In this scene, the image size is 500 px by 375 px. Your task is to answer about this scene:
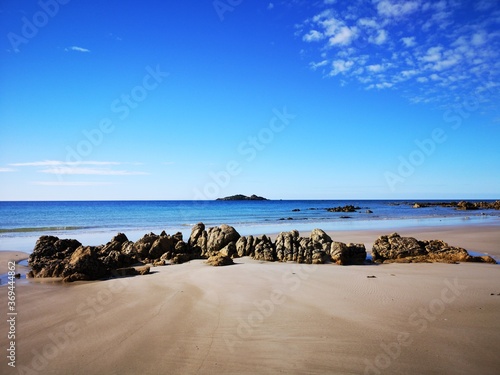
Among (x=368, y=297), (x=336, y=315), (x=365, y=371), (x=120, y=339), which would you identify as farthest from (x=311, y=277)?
(x=120, y=339)

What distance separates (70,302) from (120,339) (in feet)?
9.32

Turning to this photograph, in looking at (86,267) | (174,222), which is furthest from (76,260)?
(174,222)

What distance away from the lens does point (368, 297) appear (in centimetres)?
729

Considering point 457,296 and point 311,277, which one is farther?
point 311,277

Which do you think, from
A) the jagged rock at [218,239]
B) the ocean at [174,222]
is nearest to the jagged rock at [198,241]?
the jagged rock at [218,239]

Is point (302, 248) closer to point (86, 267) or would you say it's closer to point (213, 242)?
point (213, 242)

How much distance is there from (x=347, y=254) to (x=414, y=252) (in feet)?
9.61

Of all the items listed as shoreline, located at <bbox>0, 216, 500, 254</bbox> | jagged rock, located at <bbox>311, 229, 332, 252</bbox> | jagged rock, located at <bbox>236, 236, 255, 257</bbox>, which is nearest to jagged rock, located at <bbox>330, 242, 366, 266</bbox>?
jagged rock, located at <bbox>311, 229, 332, 252</bbox>

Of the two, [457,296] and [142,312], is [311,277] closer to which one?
[457,296]

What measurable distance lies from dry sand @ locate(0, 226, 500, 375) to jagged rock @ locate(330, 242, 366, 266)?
→ 7.93 ft

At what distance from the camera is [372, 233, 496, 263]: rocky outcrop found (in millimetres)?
11805

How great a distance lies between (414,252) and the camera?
41.0 ft

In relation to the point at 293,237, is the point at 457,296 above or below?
below

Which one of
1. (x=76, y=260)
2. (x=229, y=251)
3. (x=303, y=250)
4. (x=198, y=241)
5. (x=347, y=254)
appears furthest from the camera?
(x=198, y=241)
